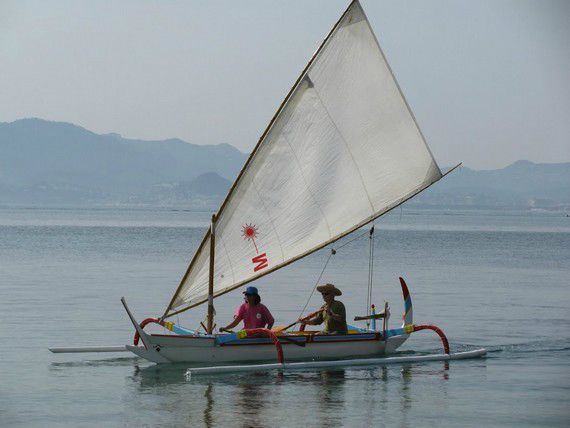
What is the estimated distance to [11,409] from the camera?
22562mm

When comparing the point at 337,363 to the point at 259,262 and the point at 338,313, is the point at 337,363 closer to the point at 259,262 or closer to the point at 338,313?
the point at 338,313

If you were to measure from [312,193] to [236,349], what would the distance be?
13.3 ft

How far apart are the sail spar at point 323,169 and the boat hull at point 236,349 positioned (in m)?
0.92

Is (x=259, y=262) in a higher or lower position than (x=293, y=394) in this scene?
higher

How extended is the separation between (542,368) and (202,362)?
8737mm

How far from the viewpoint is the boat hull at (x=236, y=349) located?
26.1m

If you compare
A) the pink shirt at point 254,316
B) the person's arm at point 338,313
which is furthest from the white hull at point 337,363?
the pink shirt at point 254,316

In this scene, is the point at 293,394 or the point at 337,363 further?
the point at 337,363

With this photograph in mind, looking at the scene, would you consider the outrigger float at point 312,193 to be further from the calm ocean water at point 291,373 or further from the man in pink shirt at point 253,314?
the calm ocean water at point 291,373

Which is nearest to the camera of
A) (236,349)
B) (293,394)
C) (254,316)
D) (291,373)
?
(293,394)

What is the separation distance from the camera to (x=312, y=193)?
27234mm

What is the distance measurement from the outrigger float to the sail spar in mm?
24

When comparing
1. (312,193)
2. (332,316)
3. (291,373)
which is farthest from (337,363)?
(312,193)

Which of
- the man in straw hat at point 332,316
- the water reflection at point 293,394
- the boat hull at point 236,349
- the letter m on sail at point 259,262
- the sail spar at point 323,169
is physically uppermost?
the sail spar at point 323,169
